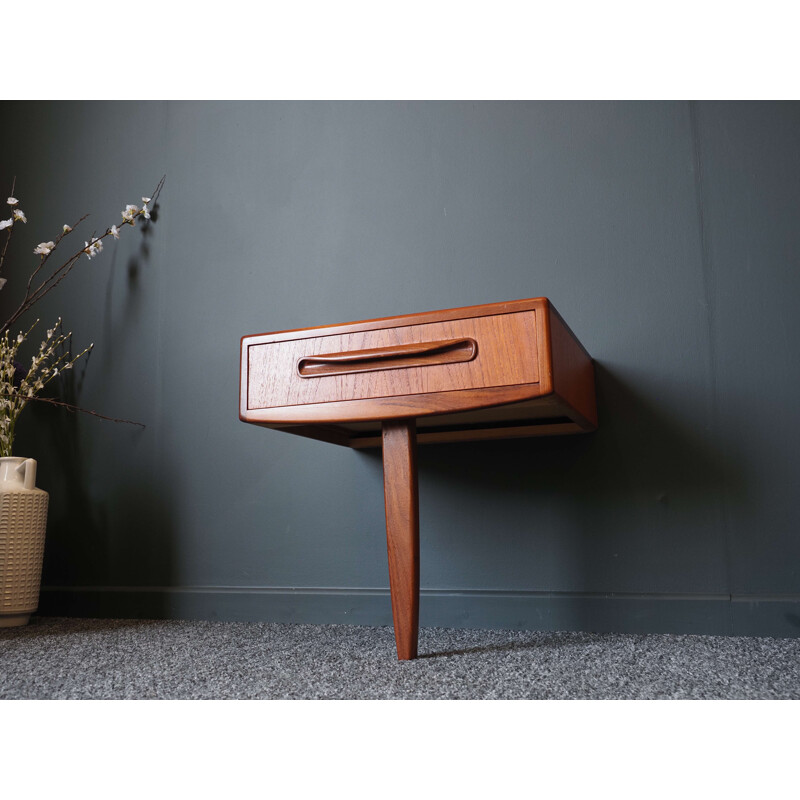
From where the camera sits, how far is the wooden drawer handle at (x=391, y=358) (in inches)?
34.0

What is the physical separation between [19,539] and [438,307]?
94 centimetres

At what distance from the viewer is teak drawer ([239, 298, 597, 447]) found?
0.83m

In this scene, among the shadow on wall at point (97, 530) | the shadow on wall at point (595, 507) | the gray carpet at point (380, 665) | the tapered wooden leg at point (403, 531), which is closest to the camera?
the gray carpet at point (380, 665)

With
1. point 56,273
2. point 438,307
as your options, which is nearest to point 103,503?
point 56,273

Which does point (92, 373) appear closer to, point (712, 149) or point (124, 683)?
point (124, 683)

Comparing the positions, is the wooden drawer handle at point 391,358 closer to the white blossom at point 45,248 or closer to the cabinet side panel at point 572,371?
the cabinet side panel at point 572,371

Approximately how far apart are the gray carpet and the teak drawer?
1.10 ft

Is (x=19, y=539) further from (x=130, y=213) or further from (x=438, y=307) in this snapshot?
(x=438, y=307)

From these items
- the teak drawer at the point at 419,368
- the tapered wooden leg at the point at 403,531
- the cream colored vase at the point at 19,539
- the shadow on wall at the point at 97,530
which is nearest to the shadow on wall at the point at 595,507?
the teak drawer at the point at 419,368

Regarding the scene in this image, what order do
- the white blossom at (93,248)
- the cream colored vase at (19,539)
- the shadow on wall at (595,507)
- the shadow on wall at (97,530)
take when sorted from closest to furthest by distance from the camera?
1. the shadow on wall at (595,507)
2. the cream colored vase at (19,539)
3. the shadow on wall at (97,530)
4. the white blossom at (93,248)

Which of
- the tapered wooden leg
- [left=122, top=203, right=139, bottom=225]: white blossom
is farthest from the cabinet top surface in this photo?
[left=122, top=203, right=139, bottom=225]: white blossom

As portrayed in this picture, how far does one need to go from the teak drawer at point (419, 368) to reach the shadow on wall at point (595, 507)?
0.21 meters

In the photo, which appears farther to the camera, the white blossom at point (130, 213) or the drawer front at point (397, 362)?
the white blossom at point (130, 213)

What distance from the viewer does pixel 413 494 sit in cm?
92
